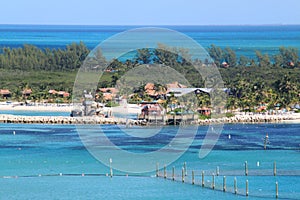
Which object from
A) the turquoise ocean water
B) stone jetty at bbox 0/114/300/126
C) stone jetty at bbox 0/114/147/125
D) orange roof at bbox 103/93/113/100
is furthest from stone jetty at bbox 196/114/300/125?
orange roof at bbox 103/93/113/100

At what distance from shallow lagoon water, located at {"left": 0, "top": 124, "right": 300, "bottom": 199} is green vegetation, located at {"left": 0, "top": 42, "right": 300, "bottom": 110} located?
26.4ft

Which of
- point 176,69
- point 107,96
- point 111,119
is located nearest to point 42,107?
point 107,96

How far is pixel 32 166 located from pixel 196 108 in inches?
729

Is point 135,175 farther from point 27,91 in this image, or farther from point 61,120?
point 27,91

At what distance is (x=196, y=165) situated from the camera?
131ft

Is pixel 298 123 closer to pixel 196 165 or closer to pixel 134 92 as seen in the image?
pixel 134 92

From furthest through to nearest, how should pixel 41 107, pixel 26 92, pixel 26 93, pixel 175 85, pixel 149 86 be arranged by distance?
1. pixel 26 92
2. pixel 26 93
3. pixel 175 85
4. pixel 149 86
5. pixel 41 107

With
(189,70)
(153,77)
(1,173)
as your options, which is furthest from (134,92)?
(1,173)

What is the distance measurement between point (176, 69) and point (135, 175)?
116 ft

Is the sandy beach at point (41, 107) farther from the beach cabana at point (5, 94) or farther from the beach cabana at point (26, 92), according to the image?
the beach cabana at point (5, 94)

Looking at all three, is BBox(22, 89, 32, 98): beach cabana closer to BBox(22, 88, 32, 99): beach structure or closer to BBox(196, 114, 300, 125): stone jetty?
BBox(22, 88, 32, 99): beach structure

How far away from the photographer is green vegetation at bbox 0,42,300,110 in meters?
61.3

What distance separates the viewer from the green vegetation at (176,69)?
61284 mm

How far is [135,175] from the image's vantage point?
37.9 metres
